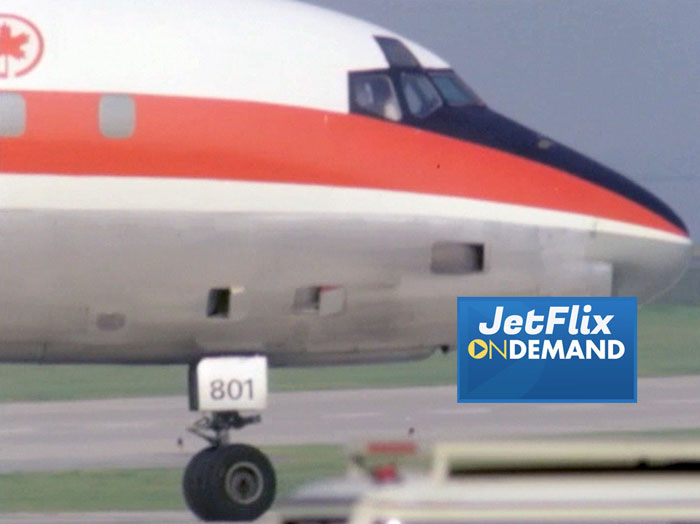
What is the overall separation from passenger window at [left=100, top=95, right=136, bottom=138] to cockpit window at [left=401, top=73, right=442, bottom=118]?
2124 millimetres

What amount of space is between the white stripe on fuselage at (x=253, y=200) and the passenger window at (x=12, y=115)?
0.95 feet

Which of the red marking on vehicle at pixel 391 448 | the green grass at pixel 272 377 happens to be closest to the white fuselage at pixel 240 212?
the red marking on vehicle at pixel 391 448

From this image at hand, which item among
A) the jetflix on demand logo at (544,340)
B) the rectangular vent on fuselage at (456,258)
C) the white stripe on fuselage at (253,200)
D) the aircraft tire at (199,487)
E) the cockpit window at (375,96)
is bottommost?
the aircraft tire at (199,487)

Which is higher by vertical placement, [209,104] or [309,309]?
[209,104]

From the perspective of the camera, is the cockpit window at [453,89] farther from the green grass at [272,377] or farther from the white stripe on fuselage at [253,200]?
the green grass at [272,377]

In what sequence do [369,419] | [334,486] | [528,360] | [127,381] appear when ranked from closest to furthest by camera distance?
[334,486] < [528,360] < [369,419] < [127,381]

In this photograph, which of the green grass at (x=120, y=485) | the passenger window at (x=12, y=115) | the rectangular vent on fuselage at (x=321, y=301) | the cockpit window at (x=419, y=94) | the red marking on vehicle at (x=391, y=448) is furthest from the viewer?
the green grass at (x=120, y=485)

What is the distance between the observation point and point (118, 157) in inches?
522

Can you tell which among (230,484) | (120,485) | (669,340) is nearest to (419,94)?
(230,484)

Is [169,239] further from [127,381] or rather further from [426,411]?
[127,381]

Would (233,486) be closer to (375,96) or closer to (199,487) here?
(199,487)

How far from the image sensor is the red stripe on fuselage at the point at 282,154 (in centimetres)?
1314

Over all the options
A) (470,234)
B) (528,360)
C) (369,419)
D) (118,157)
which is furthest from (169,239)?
(369,419)

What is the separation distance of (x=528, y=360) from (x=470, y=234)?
16.0 feet
